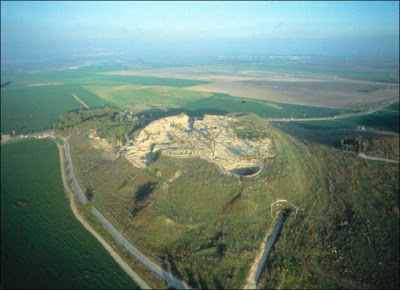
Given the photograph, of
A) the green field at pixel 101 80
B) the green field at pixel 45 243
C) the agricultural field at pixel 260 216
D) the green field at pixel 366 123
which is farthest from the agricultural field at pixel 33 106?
the green field at pixel 366 123

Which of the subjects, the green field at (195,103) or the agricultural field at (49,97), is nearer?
the agricultural field at (49,97)

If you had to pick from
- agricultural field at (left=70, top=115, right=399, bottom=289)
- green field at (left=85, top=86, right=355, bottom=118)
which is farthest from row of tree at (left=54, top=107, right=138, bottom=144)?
green field at (left=85, top=86, right=355, bottom=118)

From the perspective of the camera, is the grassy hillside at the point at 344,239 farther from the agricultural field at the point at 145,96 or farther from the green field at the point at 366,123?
the agricultural field at the point at 145,96

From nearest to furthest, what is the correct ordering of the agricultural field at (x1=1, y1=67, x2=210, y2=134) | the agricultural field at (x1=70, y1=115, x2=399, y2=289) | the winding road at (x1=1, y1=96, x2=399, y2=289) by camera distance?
the winding road at (x1=1, y1=96, x2=399, y2=289) < the agricultural field at (x1=70, y1=115, x2=399, y2=289) < the agricultural field at (x1=1, y1=67, x2=210, y2=134)

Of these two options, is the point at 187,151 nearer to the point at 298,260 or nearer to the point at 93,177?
the point at 93,177

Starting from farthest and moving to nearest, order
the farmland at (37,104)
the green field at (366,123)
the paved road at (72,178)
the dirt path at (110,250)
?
the green field at (366,123), the farmland at (37,104), the paved road at (72,178), the dirt path at (110,250)

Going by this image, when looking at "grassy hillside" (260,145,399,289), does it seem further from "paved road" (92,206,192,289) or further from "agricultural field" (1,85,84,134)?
"agricultural field" (1,85,84,134)

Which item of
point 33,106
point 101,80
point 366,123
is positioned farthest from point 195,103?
point 101,80
